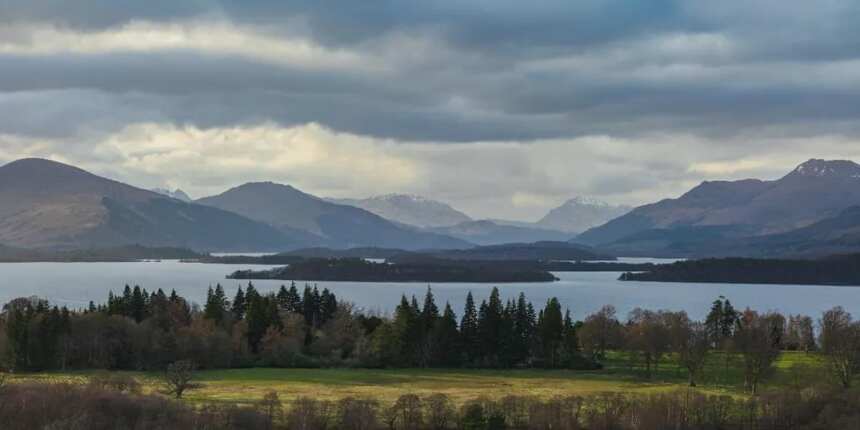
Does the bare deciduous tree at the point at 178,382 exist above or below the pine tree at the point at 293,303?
below

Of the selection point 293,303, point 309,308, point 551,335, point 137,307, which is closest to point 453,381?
point 551,335

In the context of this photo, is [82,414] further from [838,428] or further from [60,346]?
[838,428]

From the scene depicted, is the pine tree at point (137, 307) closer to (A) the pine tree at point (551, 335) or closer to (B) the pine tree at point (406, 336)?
(B) the pine tree at point (406, 336)

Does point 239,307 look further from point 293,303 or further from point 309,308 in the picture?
point 309,308

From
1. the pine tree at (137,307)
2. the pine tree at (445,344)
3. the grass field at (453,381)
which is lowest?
the grass field at (453,381)

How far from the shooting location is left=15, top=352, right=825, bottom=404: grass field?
90738mm

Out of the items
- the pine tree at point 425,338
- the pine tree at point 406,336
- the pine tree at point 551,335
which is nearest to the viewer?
the pine tree at point 406,336

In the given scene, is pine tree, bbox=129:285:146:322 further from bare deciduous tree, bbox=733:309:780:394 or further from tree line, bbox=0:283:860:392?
bare deciduous tree, bbox=733:309:780:394

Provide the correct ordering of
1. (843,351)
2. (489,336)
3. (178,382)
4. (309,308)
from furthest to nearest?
(309,308) < (489,336) < (843,351) < (178,382)

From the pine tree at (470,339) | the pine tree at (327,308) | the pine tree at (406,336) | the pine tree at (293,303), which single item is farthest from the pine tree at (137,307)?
the pine tree at (470,339)

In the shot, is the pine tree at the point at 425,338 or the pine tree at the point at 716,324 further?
the pine tree at the point at 716,324

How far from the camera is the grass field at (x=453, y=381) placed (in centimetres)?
9074

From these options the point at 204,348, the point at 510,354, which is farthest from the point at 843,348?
the point at 204,348

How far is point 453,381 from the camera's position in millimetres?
103562
